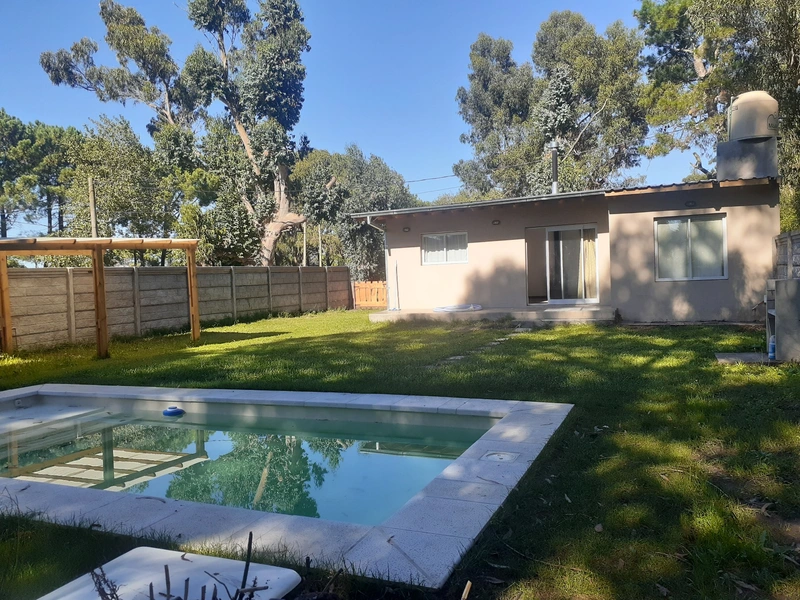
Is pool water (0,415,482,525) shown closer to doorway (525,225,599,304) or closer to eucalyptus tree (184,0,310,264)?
doorway (525,225,599,304)

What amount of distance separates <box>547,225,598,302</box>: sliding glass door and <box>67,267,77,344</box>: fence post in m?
11.3

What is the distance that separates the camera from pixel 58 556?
3.33 m

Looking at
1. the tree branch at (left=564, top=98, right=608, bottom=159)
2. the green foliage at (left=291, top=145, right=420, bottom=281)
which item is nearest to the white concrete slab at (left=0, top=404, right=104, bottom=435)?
the green foliage at (left=291, top=145, right=420, bottom=281)

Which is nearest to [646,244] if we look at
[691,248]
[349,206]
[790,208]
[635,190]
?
[691,248]

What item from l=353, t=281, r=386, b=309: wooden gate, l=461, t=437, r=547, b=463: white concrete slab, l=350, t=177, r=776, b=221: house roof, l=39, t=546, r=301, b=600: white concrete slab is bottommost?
l=461, t=437, r=547, b=463: white concrete slab

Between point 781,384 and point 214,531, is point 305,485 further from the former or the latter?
point 781,384

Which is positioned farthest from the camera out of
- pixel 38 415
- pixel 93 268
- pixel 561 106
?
pixel 561 106

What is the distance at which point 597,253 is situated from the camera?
15773mm

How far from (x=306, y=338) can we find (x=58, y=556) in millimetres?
10426

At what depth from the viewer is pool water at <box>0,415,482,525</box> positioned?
16.5ft

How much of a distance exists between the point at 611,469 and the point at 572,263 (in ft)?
41.0

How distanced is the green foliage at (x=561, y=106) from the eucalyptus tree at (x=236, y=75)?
1201 centimetres

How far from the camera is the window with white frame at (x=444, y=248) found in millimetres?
16984

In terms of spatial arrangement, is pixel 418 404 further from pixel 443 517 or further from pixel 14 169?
pixel 14 169
